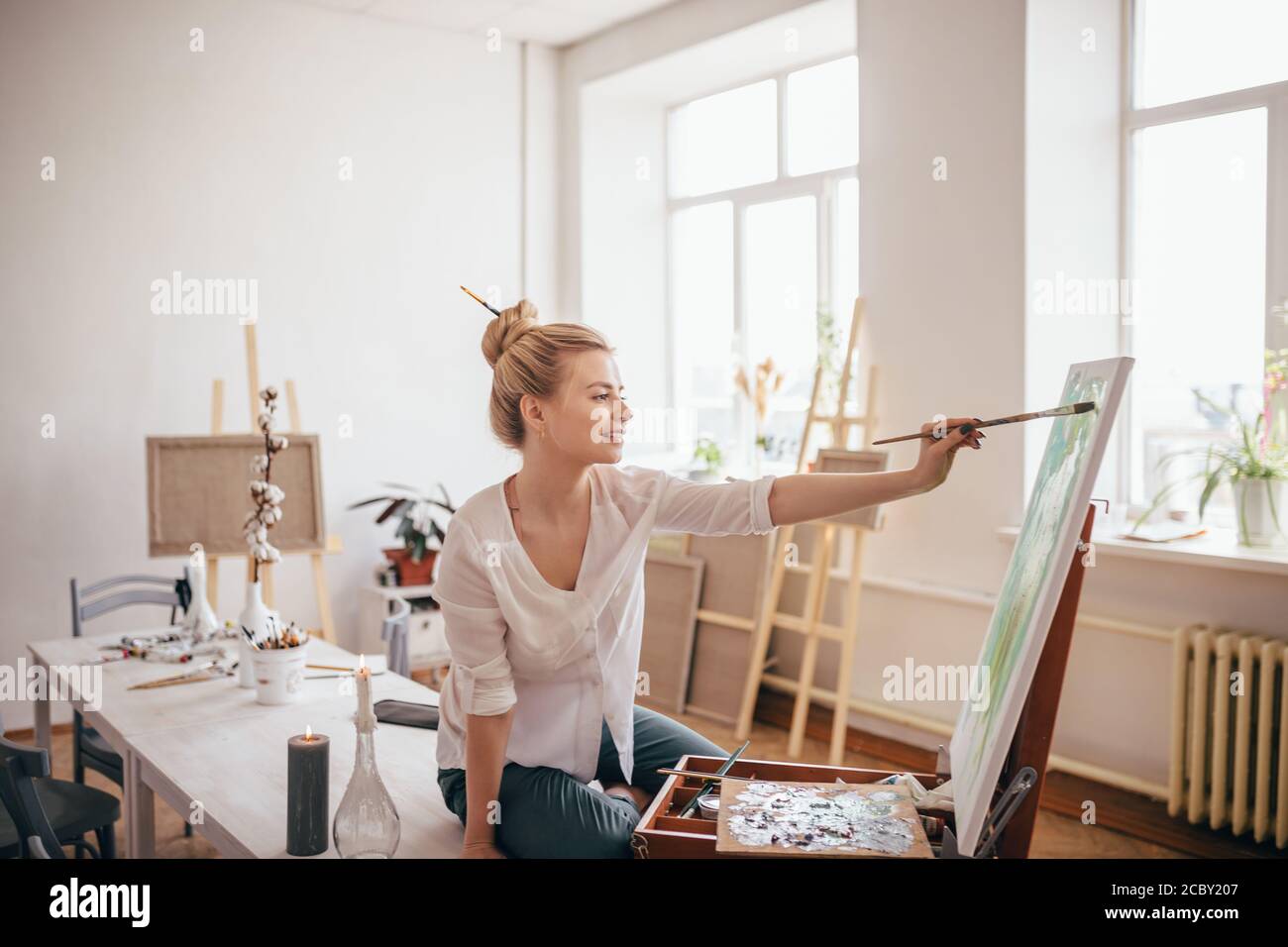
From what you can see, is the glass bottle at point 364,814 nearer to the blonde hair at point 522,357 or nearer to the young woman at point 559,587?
the young woman at point 559,587

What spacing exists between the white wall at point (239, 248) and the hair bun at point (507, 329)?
3.14 m

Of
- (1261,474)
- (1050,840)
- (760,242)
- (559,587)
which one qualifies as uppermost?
(760,242)

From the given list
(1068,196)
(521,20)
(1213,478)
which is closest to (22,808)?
(1213,478)

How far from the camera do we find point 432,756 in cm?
212

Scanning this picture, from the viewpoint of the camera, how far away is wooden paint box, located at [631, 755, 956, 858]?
1.39 m

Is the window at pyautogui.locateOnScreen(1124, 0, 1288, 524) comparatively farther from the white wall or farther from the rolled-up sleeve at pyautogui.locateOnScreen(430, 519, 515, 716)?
the white wall

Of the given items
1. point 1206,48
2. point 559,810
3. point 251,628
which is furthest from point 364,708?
point 1206,48

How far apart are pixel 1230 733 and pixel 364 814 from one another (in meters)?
2.67

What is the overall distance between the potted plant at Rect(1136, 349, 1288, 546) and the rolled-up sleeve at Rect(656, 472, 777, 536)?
7.05 feet

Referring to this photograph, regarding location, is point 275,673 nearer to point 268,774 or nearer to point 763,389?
point 268,774

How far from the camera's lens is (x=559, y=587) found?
188 cm
